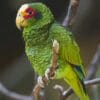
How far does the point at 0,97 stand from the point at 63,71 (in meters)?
1.35

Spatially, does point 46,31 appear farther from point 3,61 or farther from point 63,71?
point 3,61

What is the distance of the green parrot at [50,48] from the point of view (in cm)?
87

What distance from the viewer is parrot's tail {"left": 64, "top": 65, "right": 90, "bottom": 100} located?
870 mm

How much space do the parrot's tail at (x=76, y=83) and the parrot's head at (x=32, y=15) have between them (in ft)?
0.35

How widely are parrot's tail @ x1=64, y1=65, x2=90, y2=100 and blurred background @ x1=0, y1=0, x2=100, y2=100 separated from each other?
0.97 metres

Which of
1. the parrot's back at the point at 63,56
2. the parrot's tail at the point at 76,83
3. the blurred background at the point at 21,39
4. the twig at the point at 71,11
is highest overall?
the twig at the point at 71,11

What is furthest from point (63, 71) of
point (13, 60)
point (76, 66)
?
point (13, 60)

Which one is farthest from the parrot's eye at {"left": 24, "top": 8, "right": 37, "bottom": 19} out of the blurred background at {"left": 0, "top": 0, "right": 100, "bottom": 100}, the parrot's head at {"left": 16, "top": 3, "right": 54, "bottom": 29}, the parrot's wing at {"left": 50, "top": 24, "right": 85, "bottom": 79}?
the blurred background at {"left": 0, "top": 0, "right": 100, "bottom": 100}

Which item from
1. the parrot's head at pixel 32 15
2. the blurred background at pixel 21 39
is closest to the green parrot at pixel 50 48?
the parrot's head at pixel 32 15

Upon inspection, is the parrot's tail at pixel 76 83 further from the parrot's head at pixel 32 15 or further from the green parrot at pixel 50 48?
the parrot's head at pixel 32 15

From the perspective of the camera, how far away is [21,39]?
2031 millimetres

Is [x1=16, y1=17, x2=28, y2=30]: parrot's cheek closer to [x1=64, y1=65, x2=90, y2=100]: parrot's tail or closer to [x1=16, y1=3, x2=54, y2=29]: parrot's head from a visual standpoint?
[x1=16, y1=3, x2=54, y2=29]: parrot's head

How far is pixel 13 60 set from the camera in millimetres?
2199

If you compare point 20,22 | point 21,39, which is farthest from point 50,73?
point 21,39
